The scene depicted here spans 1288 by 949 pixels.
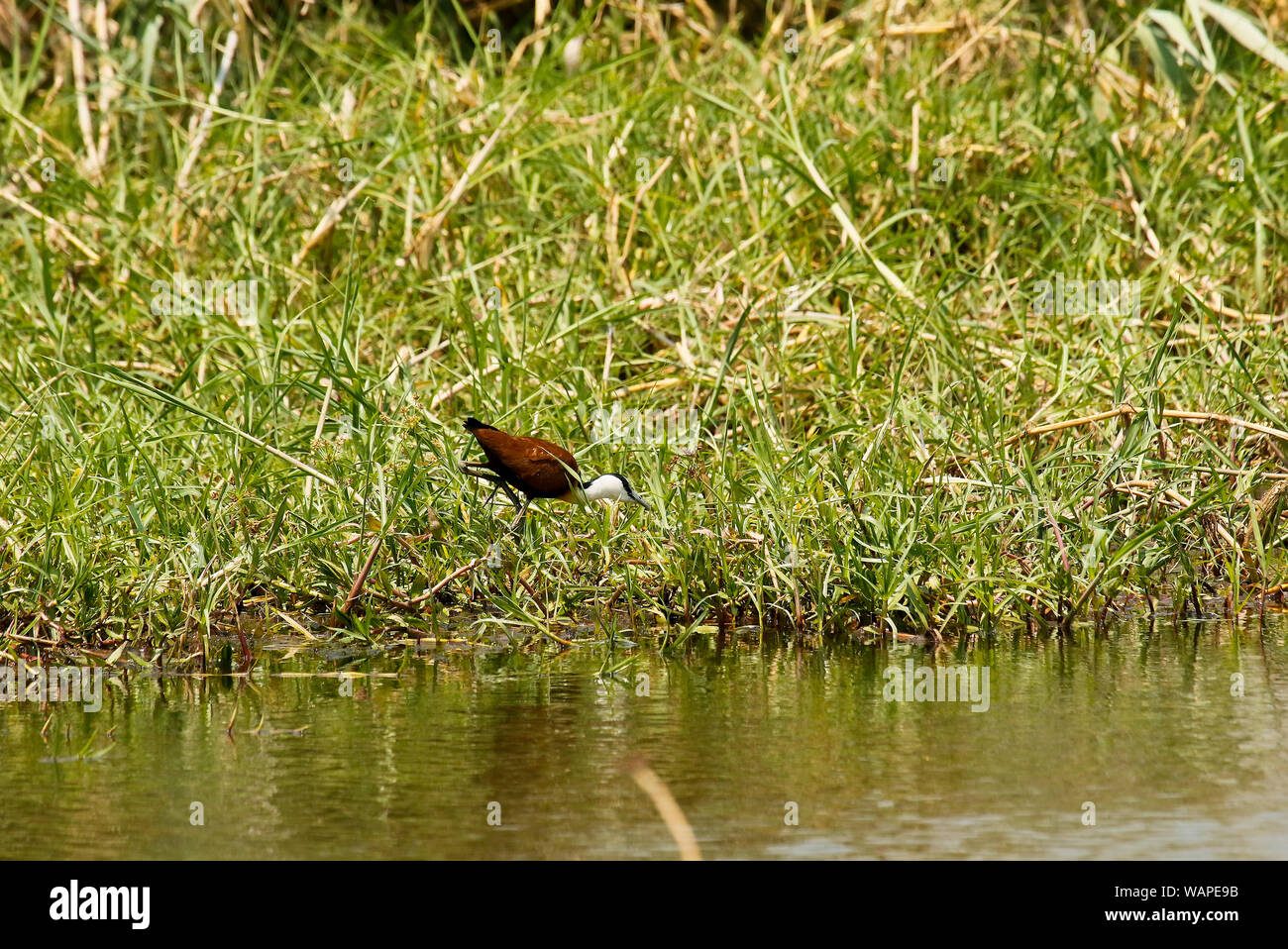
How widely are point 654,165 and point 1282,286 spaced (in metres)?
2.79

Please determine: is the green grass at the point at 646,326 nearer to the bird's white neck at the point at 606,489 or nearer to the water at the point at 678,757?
the bird's white neck at the point at 606,489

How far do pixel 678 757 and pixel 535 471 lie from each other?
5.08 ft

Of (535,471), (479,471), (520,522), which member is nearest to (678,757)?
(535,471)

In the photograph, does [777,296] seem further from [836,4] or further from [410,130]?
[836,4]

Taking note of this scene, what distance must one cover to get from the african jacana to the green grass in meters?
0.12

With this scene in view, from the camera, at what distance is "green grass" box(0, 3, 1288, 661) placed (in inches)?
226

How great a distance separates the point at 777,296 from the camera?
745 centimetres

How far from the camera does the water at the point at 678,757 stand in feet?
12.4

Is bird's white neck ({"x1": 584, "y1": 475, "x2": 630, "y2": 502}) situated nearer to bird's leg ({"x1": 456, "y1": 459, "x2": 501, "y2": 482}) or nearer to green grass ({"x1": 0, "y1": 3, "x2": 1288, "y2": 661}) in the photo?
green grass ({"x1": 0, "y1": 3, "x2": 1288, "y2": 661})

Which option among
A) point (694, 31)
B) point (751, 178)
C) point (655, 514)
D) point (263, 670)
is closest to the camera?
point (263, 670)

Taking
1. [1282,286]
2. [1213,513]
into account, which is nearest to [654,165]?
[1282,286]

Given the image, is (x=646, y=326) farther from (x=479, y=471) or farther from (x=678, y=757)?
(x=678, y=757)

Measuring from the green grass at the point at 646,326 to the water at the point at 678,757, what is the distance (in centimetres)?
32

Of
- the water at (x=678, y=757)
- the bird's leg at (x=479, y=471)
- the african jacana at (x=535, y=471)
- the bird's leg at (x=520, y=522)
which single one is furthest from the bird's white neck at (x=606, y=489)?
the water at (x=678, y=757)
